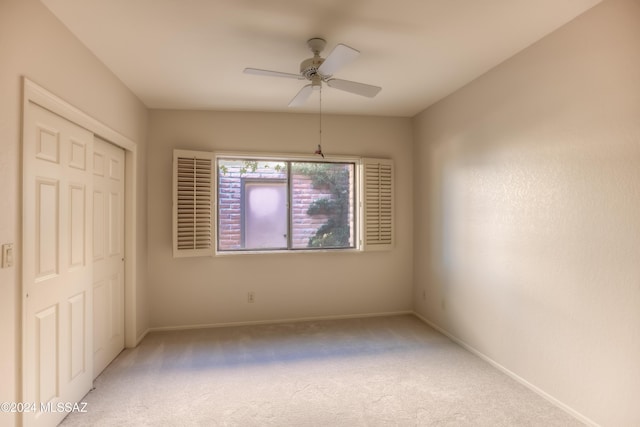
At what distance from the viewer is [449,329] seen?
11.7ft

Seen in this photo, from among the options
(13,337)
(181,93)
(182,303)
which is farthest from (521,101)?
(182,303)

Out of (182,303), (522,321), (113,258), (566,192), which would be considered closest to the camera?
(566,192)

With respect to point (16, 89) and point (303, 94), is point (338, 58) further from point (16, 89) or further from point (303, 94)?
point (16, 89)

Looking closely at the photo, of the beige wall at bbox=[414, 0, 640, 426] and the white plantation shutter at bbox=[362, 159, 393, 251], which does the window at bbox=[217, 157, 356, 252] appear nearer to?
the white plantation shutter at bbox=[362, 159, 393, 251]

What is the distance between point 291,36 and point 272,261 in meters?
2.56

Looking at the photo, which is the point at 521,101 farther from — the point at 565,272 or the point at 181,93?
the point at 181,93

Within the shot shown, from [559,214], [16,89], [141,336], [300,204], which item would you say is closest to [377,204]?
[300,204]

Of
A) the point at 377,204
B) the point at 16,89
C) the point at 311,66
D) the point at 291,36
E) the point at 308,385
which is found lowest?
the point at 308,385

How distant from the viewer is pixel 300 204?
424 cm

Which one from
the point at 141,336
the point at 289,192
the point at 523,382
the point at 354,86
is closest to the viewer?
the point at 354,86

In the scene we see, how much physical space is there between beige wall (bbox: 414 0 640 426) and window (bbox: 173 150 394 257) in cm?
104

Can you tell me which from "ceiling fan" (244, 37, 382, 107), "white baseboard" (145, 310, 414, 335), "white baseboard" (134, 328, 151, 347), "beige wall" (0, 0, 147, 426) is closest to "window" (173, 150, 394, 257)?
"white baseboard" (145, 310, 414, 335)

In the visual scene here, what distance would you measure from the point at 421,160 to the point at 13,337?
4.03 meters

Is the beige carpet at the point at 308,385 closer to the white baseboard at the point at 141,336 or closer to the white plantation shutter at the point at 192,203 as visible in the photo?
the white baseboard at the point at 141,336
